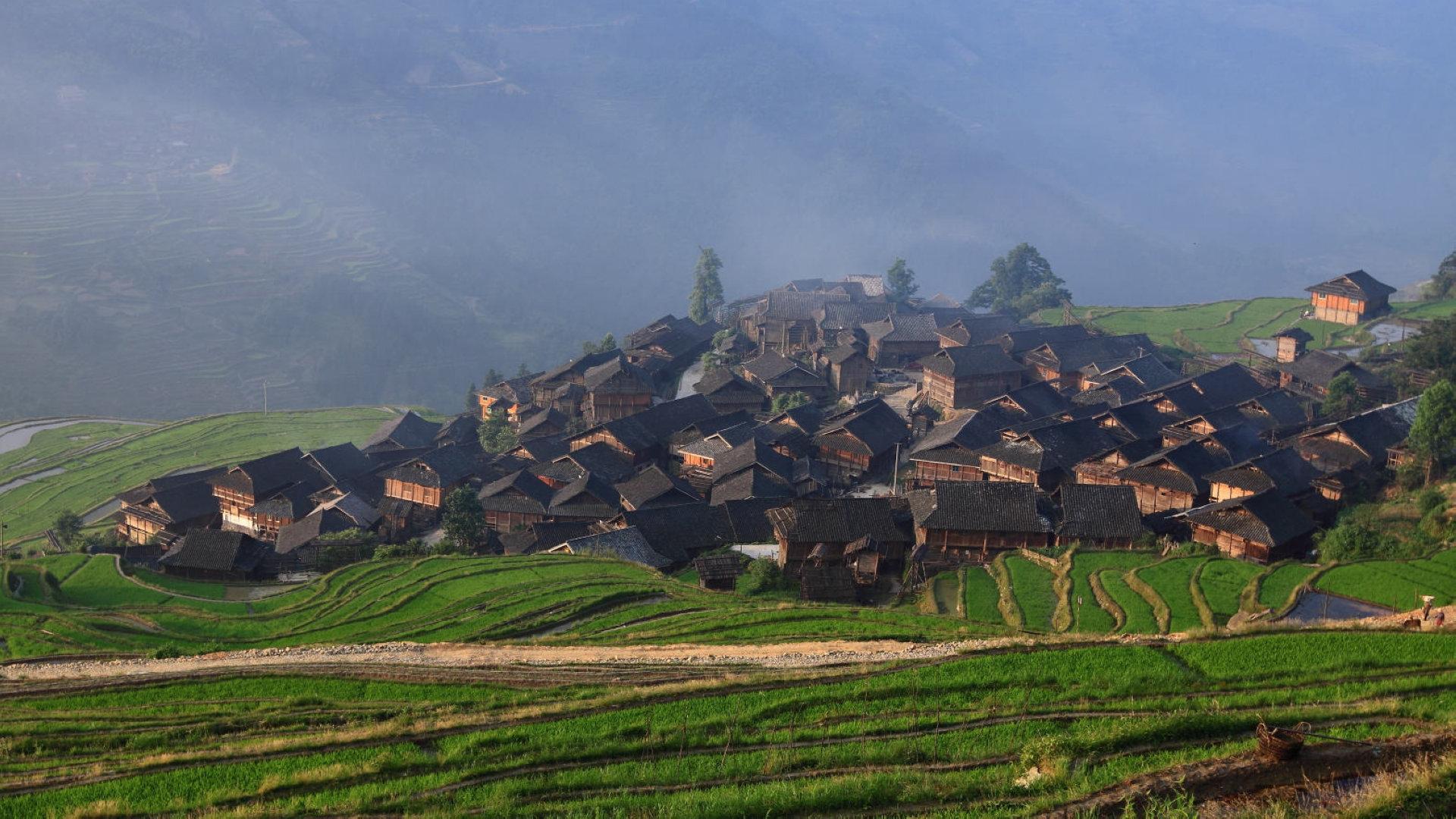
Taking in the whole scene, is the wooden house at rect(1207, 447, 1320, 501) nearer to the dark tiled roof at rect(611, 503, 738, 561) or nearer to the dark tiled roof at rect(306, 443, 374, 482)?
the dark tiled roof at rect(611, 503, 738, 561)

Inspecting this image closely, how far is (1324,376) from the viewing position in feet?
162

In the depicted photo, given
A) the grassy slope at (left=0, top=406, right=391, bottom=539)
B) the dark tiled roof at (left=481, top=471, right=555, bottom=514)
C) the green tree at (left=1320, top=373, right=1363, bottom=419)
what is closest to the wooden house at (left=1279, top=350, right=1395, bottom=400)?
the green tree at (left=1320, top=373, right=1363, bottom=419)

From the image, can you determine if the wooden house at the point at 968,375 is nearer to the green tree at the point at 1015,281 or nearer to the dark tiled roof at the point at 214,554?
the green tree at the point at 1015,281

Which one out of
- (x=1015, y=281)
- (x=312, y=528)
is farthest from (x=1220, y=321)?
(x=312, y=528)

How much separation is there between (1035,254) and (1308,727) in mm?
78193

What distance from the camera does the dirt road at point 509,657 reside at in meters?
20.5

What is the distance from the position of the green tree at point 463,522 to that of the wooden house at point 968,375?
24.4 meters

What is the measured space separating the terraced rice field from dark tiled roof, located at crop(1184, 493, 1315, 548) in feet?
46.0

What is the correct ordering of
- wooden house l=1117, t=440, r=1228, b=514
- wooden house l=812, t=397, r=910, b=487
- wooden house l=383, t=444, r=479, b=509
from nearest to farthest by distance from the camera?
1. wooden house l=1117, t=440, r=1228, b=514
2. wooden house l=812, t=397, r=910, b=487
3. wooden house l=383, t=444, r=479, b=509

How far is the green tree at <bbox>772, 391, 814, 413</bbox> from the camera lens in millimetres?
55094

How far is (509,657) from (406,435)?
39.0 m

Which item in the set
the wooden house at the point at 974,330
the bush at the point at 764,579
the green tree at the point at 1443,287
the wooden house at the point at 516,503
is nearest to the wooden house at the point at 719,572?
the bush at the point at 764,579

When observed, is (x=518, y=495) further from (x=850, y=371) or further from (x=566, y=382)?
(x=850, y=371)

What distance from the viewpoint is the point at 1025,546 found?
112 ft
